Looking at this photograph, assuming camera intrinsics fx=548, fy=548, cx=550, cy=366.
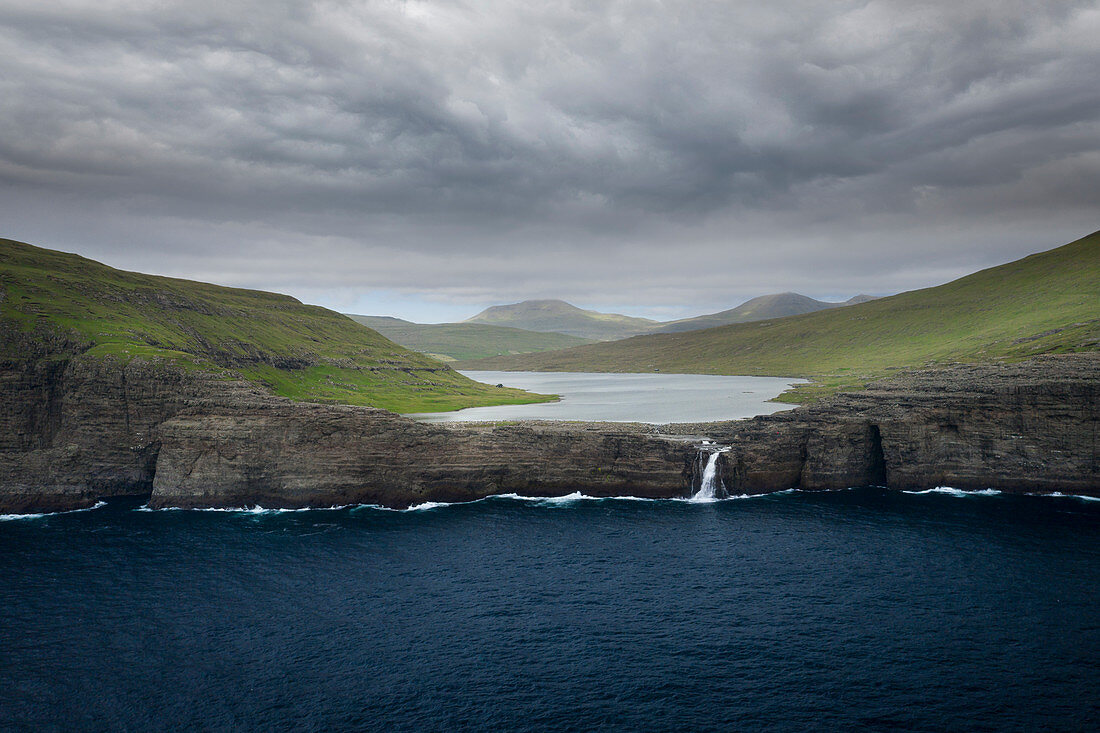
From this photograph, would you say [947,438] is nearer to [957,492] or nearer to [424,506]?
[957,492]

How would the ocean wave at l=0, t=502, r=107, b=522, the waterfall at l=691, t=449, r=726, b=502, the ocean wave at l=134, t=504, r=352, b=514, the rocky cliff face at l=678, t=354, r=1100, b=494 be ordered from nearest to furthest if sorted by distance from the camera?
the ocean wave at l=0, t=502, r=107, b=522 → the rocky cliff face at l=678, t=354, r=1100, b=494 → the ocean wave at l=134, t=504, r=352, b=514 → the waterfall at l=691, t=449, r=726, b=502

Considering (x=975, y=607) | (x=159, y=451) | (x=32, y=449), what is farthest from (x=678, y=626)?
(x=32, y=449)

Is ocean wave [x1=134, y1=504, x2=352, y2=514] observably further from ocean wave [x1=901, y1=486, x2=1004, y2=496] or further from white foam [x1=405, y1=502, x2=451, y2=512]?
ocean wave [x1=901, y1=486, x2=1004, y2=496]

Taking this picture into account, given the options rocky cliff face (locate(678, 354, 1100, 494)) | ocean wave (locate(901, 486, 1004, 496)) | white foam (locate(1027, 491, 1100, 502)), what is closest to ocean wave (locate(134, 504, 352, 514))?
rocky cliff face (locate(678, 354, 1100, 494))

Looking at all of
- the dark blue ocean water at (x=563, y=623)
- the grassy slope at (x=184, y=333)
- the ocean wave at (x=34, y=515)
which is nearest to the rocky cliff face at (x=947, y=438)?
the dark blue ocean water at (x=563, y=623)

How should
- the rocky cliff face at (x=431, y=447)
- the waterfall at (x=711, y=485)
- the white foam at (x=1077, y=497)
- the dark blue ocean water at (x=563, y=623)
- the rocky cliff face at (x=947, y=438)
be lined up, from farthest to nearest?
the waterfall at (x=711, y=485)
the rocky cliff face at (x=431, y=447)
the rocky cliff face at (x=947, y=438)
the white foam at (x=1077, y=497)
the dark blue ocean water at (x=563, y=623)

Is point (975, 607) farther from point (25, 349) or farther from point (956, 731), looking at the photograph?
point (25, 349)

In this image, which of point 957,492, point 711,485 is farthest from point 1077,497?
point 711,485

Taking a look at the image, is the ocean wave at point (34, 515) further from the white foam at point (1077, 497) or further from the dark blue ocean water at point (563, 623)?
the white foam at point (1077, 497)
